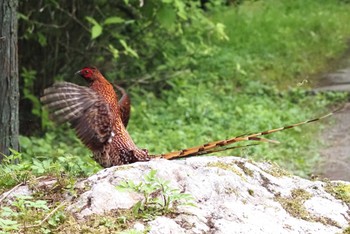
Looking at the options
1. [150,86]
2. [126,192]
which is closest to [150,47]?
[150,86]

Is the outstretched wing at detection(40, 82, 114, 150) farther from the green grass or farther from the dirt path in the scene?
the dirt path

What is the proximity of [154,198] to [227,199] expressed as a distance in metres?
0.40

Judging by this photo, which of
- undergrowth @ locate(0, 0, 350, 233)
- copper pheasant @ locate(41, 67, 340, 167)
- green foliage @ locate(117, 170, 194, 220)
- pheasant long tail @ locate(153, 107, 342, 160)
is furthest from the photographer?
undergrowth @ locate(0, 0, 350, 233)

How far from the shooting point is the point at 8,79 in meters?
5.68

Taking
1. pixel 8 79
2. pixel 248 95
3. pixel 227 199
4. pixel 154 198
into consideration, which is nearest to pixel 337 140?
pixel 248 95

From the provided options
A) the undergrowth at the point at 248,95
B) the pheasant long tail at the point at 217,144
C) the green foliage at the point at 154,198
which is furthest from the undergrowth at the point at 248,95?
the green foliage at the point at 154,198

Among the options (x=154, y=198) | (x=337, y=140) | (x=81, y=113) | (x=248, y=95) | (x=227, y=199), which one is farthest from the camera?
(x=248, y=95)

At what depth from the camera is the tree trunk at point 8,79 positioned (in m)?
5.60

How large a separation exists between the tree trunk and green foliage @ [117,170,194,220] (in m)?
2.57

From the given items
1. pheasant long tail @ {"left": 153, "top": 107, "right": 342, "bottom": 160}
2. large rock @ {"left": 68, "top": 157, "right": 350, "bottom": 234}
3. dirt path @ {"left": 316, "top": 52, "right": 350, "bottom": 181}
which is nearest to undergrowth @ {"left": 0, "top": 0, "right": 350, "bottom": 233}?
dirt path @ {"left": 316, "top": 52, "right": 350, "bottom": 181}

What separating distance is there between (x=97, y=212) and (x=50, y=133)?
19.5ft

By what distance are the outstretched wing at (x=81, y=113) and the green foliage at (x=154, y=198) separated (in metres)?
0.88

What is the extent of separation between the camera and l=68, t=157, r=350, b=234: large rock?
327 cm

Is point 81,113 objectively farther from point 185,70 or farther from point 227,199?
point 185,70
